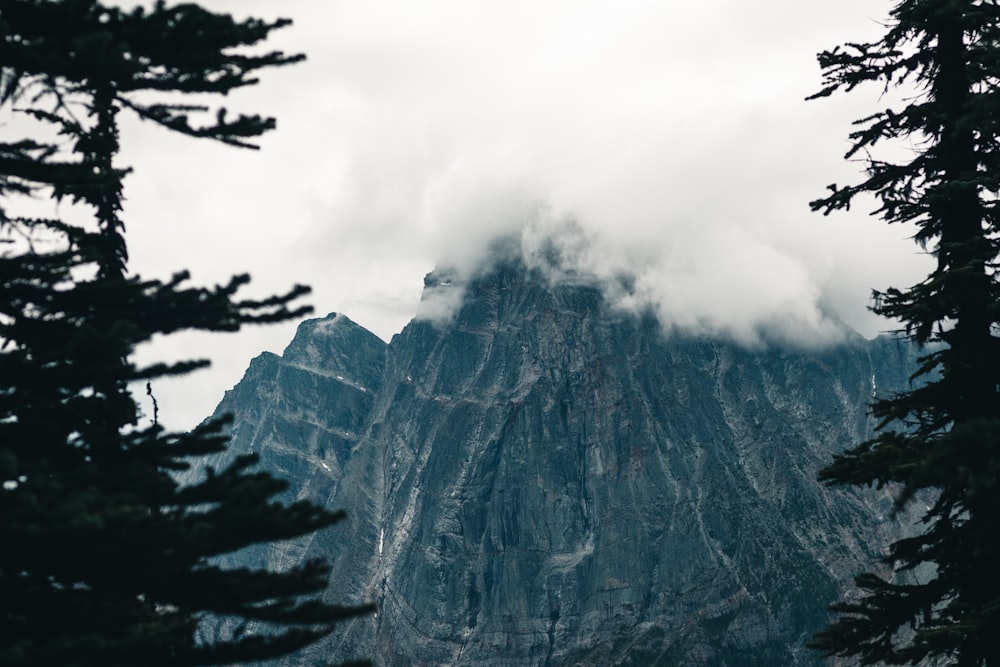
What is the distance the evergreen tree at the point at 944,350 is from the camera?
21031mm

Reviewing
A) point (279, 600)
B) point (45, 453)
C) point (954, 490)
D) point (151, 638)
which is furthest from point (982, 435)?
point (45, 453)

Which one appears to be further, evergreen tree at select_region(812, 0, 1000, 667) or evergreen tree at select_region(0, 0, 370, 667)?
evergreen tree at select_region(812, 0, 1000, 667)

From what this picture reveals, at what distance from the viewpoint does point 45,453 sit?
53.2ft

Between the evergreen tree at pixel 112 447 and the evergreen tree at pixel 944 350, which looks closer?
the evergreen tree at pixel 112 447

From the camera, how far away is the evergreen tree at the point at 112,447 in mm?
14023

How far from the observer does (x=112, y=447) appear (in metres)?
16.4

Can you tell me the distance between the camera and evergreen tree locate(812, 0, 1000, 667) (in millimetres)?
21031

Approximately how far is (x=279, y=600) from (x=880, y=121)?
17.0 meters

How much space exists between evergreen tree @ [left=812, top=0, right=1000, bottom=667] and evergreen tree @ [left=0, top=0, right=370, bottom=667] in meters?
11.8

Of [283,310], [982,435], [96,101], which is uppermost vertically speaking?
[96,101]

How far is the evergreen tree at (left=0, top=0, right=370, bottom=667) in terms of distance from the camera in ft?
46.0

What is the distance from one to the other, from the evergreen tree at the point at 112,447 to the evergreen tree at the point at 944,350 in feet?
38.8

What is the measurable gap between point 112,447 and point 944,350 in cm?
1559

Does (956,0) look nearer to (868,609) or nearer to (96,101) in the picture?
(868,609)
